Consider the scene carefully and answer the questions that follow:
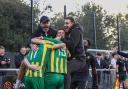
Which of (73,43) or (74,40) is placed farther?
(74,40)

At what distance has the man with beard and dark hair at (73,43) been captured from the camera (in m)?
9.52

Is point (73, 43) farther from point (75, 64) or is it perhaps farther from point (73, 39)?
point (75, 64)

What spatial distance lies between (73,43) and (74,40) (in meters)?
0.16

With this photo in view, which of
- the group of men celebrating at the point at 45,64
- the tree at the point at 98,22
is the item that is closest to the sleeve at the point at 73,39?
the group of men celebrating at the point at 45,64

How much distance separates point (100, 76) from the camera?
1742 cm

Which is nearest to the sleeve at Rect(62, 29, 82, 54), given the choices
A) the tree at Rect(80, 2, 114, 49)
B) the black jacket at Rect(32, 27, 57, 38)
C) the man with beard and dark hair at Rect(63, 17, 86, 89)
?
the man with beard and dark hair at Rect(63, 17, 86, 89)

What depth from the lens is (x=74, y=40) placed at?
974 centimetres

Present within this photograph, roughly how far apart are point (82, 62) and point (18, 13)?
40.0 m

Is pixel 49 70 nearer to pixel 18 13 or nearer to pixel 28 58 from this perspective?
pixel 28 58

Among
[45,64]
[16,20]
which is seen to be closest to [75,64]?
[45,64]

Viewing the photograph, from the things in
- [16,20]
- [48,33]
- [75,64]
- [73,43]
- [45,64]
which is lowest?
[75,64]

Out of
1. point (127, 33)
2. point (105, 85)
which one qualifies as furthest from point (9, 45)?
point (127, 33)

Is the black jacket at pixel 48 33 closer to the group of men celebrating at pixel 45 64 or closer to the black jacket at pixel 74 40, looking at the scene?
the black jacket at pixel 74 40

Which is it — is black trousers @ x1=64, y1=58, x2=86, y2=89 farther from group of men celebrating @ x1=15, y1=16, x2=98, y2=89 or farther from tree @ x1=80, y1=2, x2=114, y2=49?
tree @ x1=80, y1=2, x2=114, y2=49
